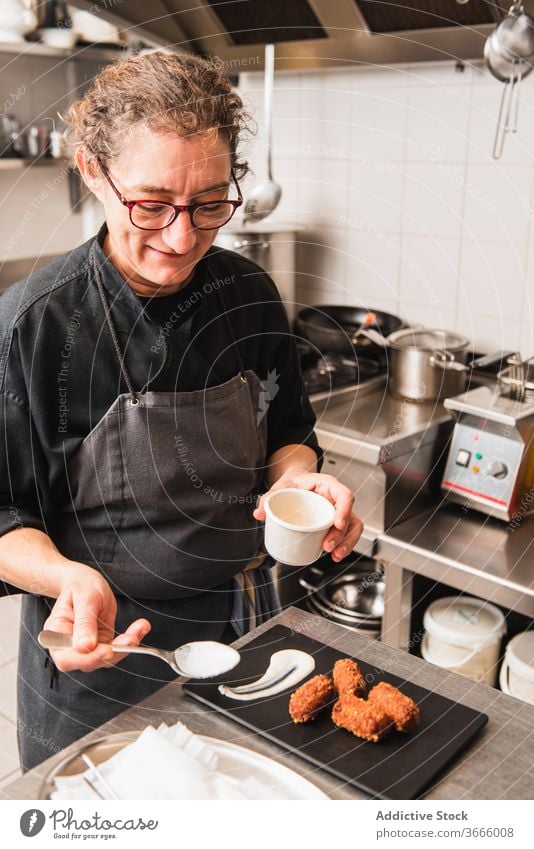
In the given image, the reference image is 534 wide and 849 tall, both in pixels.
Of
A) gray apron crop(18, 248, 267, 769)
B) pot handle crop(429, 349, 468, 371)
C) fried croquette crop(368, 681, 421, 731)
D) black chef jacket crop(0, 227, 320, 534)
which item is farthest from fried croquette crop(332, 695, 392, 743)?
pot handle crop(429, 349, 468, 371)

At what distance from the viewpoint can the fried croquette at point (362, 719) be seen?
69cm

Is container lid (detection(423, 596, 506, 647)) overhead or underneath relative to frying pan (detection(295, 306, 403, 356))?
underneath

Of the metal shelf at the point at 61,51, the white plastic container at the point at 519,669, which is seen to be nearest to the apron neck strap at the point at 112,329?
the white plastic container at the point at 519,669

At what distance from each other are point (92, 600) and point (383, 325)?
1.29 meters

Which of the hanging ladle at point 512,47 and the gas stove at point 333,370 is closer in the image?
the hanging ladle at point 512,47

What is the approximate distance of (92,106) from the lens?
776 mm

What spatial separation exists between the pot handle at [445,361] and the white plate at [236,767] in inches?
40.0

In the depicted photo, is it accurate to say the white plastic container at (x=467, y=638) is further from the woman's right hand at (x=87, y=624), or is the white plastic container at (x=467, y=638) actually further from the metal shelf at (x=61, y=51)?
the metal shelf at (x=61, y=51)

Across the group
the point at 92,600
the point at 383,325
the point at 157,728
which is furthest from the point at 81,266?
the point at 383,325

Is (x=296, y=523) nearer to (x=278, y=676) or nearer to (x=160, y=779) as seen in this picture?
(x=278, y=676)

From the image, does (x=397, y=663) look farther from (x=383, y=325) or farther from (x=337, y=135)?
(x=337, y=135)

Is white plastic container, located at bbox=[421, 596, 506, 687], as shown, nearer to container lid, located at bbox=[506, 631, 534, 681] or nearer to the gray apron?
container lid, located at bbox=[506, 631, 534, 681]

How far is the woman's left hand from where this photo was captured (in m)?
0.78

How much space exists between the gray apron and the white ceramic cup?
13 cm
